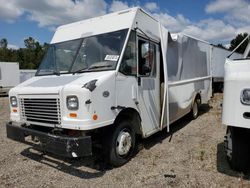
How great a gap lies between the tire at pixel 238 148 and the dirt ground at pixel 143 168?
266mm

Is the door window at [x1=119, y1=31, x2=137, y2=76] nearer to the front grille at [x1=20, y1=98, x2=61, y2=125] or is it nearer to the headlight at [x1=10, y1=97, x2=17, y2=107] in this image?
the front grille at [x1=20, y1=98, x2=61, y2=125]

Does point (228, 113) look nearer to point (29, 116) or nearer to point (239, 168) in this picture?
point (239, 168)

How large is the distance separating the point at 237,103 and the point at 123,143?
7.42 feet

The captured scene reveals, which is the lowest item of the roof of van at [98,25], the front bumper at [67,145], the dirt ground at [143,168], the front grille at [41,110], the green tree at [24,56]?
the dirt ground at [143,168]

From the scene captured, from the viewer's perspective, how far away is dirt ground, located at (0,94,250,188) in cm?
422

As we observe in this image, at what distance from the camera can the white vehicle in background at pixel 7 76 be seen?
20766mm

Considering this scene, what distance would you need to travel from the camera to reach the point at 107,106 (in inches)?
168

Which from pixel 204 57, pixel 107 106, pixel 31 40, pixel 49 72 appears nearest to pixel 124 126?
pixel 107 106

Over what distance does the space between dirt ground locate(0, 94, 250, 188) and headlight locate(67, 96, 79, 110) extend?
133 cm

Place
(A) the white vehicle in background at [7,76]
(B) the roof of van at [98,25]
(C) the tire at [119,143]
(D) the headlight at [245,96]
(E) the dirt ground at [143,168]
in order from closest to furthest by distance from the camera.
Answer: (D) the headlight at [245,96]
(E) the dirt ground at [143,168]
(C) the tire at [119,143]
(B) the roof of van at [98,25]
(A) the white vehicle in background at [7,76]

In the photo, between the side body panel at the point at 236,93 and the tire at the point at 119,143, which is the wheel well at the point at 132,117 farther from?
the side body panel at the point at 236,93

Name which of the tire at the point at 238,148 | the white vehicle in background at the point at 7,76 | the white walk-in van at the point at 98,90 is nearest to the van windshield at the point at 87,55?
the white walk-in van at the point at 98,90

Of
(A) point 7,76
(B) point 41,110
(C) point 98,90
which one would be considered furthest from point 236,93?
(A) point 7,76

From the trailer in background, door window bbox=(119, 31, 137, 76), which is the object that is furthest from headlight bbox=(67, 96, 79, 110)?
the trailer in background
